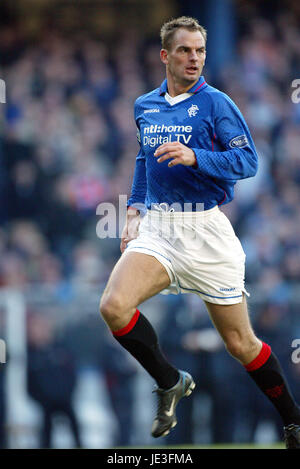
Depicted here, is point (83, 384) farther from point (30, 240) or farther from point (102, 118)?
point (102, 118)

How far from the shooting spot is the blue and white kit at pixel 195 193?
4.74 m

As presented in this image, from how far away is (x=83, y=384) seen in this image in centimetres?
816

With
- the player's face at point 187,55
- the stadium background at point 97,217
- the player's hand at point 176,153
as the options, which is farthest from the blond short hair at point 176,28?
the stadium background at point 97,217

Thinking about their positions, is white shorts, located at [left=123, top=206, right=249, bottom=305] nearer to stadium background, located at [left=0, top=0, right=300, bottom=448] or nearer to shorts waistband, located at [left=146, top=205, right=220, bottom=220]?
shorts waistband, located at [left=146, top=205, right=220, bottom=220]

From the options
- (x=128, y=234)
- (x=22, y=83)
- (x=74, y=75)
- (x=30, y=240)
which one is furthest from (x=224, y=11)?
(x=128, y=234)

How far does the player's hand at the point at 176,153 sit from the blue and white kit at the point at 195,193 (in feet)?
0.67

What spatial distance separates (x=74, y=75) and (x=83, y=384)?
4.48 m

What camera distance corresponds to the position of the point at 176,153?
14.6 ft

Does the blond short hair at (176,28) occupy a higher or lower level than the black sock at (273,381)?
higher

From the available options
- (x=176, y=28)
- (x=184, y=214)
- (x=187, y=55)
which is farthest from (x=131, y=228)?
(x=176, y=28)

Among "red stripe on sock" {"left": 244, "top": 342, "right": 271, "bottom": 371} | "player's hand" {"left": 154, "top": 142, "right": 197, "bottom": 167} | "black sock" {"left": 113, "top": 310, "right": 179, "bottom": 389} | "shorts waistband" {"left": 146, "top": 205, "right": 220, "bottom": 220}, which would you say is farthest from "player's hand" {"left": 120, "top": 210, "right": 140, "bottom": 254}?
"red stripe on sock" {"left": 244, "top": 342, "right": 271, "bottom": 371}

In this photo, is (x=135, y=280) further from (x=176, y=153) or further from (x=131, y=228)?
(x=176, y=153)

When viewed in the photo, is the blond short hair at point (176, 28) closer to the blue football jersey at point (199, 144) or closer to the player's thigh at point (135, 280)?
the blue football jersey at point (199, 144)

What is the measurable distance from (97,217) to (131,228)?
4.28m
